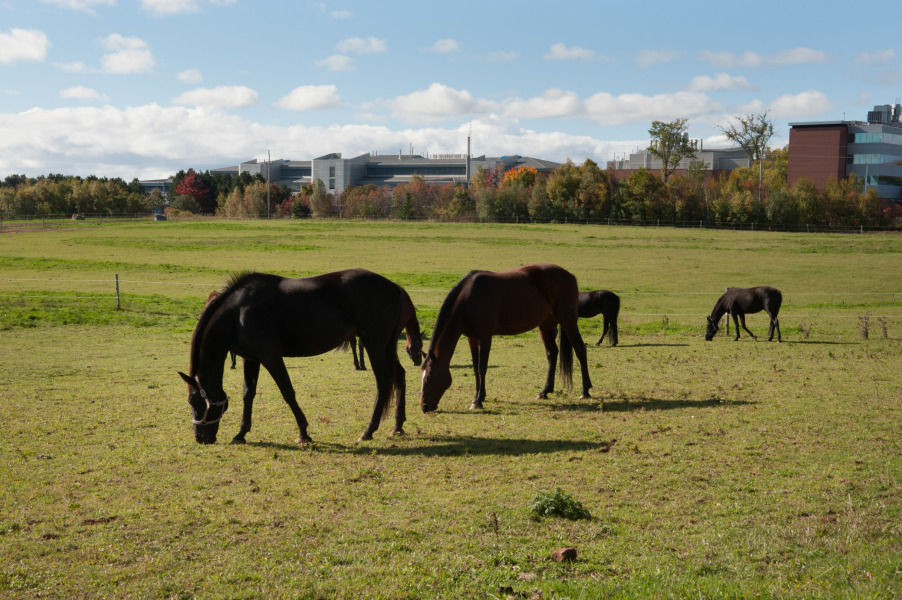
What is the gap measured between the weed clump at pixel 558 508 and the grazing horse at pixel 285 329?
138 inches

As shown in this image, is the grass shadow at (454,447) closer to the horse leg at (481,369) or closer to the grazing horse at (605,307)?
the horse leg at (481,369)

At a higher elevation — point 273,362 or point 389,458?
point 273,362

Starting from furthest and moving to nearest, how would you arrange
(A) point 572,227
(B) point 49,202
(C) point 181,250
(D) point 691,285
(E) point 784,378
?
(B) point 49,202 < (A) point 572,227 < (C) point 181,250 < (D) point 691,285 < (E) point 784,378

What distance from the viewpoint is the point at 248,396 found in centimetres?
955

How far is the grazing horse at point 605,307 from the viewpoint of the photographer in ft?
67.2

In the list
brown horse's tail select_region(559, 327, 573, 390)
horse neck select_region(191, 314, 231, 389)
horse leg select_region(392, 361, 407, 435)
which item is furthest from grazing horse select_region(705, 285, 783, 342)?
horse neck select_region(191, 314, 231, 389)

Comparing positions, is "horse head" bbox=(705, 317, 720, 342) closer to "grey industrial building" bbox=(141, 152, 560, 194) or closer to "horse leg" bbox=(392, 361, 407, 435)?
"horse leg" bbox=(392, 361, 407, 435)

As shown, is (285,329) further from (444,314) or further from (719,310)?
(719,310)

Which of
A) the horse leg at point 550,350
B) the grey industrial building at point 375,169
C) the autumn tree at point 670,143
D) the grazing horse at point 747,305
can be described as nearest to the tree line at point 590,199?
the autumn tree at point 670,143

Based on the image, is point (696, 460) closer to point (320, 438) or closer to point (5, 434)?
point (320, 438)

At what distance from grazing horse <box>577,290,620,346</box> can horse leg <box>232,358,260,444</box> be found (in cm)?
1240

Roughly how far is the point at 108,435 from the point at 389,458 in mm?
3776

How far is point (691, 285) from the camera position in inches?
1425

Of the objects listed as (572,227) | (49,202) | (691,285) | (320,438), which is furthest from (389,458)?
(49,202)
